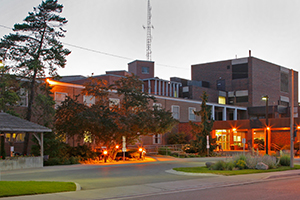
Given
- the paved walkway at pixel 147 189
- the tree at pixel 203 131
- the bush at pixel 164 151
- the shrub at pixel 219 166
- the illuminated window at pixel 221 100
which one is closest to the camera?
the paved walkway at pixel 147 189

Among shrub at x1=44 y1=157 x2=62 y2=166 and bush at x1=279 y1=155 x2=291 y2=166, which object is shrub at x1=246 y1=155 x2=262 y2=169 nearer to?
bush at x1=279 y1=155 x2=291 y2=166

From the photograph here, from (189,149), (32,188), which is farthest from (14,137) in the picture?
(32,188)

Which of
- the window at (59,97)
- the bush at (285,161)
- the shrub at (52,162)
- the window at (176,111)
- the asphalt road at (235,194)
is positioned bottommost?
the shrub at (52,162)

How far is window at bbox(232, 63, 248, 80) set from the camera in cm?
Result: 6838

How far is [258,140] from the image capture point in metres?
48.5

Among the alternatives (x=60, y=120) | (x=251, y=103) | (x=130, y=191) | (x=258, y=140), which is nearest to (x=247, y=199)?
(x=130, y=191)

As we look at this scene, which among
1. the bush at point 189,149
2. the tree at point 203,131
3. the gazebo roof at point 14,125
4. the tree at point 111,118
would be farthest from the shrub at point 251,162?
the gazebo roof at point 14,125

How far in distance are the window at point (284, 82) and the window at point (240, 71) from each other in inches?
449

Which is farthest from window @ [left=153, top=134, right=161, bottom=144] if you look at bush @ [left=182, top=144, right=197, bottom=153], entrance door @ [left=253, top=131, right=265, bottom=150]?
entrance door @ [left=253, top=131, right=265, bottom=150]

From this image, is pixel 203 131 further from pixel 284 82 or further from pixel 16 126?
pixel 284 82

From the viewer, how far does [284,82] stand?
75.7m

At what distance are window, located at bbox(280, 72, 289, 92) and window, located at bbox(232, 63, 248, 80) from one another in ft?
37.4

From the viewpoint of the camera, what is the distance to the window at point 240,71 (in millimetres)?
68375

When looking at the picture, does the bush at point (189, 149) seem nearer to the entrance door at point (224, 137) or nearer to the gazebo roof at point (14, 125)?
the entrance door at point (224, 137)
